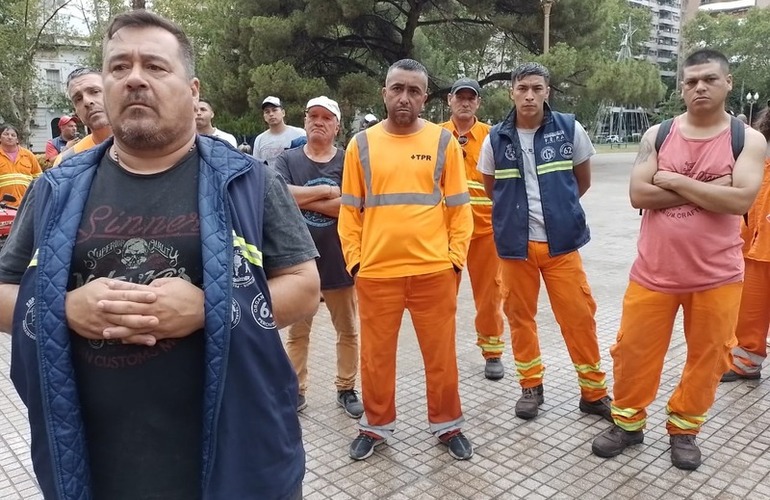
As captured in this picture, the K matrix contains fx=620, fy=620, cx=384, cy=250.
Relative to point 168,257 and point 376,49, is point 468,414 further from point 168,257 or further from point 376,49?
point 376,49

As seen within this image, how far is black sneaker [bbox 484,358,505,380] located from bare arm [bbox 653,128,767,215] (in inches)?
78.5

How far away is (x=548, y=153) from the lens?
12.7ft

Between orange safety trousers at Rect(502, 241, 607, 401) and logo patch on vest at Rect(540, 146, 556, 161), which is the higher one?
logo patch on vest at Rect(540, 146, 556, 161)

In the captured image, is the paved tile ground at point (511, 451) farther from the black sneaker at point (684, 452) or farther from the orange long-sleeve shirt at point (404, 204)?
the orange long-sleeve shirt at point (404, 204)

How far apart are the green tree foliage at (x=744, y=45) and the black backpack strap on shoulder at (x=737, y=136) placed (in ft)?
189

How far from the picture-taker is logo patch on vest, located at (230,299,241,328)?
166 centimetres

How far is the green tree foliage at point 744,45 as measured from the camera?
55.0 m

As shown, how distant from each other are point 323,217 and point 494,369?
175 centimetres

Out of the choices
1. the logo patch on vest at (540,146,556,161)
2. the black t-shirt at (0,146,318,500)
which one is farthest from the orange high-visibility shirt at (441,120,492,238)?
the black t-shirt at (0,146,318,500)

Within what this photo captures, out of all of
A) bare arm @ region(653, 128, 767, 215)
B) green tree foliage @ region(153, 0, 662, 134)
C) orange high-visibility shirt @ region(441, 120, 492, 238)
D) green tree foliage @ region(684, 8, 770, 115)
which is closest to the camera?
bare arm @ region(653, 128, 767, 215)

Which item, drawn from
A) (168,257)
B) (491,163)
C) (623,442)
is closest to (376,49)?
(491,163)

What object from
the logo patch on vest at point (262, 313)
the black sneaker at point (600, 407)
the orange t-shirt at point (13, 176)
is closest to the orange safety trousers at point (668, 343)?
the black sneaker at point (600, 407)

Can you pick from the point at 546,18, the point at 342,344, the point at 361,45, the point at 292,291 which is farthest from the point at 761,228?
the point at 361,45

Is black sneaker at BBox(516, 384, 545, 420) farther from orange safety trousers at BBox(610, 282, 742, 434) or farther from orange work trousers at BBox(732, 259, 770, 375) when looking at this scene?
orange work trousers at BBox(732, 259, 770, 375)
